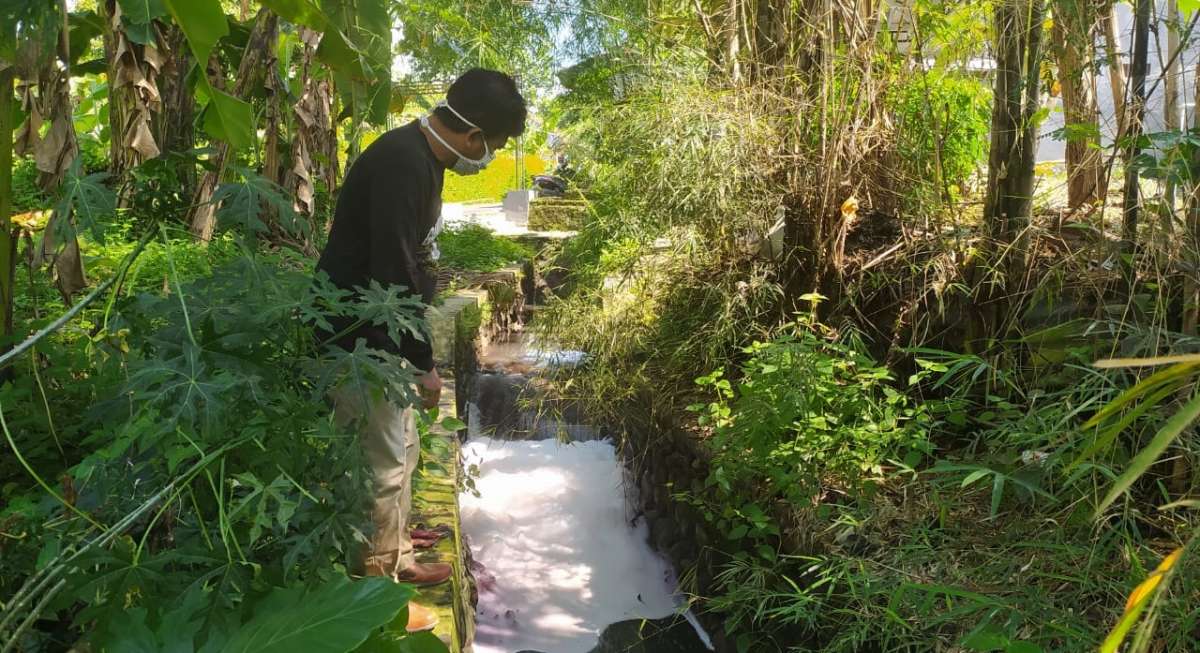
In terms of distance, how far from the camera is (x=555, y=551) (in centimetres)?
617

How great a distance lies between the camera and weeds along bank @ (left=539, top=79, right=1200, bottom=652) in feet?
9.09

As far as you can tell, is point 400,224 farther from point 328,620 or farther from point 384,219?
point 328,620

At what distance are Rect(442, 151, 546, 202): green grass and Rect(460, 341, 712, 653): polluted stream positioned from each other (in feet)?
58.2

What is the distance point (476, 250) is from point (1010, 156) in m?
7.75

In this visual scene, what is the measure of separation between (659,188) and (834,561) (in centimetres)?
238

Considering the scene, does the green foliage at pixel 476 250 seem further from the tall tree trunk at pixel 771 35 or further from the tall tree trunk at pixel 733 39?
the tall tree trunk at pixel 771 35

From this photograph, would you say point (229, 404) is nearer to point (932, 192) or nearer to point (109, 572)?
point (109, 572)

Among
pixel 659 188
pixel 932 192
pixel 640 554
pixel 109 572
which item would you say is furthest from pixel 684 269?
pixel 109 572

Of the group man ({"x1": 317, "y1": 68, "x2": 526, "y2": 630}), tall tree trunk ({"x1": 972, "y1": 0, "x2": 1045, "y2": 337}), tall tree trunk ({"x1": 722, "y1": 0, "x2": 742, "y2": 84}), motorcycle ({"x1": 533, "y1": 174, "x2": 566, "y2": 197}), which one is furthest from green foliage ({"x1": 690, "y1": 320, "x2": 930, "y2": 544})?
motorcycle ({"x1": 533, "y1": 174, "x2": 566, "y2": 197})

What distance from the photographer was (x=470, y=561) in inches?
209

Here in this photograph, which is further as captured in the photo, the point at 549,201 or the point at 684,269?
the point at 549,201

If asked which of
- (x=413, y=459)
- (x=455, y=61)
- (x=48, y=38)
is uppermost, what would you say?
(x=455, y=61)

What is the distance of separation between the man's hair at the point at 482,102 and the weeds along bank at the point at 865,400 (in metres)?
1.64

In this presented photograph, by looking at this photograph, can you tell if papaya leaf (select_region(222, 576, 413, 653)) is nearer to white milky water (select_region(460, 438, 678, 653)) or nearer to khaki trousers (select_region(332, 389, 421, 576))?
khaki trousers (select_region(332, 389, 421, 576))
